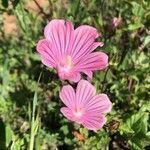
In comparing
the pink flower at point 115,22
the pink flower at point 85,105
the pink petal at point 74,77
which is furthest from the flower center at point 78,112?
the pink flower at point 115,22

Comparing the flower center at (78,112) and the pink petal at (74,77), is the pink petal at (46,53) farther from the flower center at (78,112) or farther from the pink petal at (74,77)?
the flower center at (78,112)

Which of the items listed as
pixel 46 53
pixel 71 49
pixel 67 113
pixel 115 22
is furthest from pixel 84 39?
pixel 115 22

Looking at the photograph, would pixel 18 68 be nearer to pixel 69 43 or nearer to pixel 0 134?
pixel 0 134

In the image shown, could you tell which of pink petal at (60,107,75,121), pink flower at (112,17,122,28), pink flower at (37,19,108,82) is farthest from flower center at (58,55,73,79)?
pink flower at (112,17,122,28)

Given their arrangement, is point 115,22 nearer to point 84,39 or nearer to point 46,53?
point 84,39

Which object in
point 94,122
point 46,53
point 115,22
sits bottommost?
point 94,122

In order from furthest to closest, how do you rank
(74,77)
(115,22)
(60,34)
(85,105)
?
1. (115,22)
2. (85,105)
3. (60,34)
4. (74,77)
